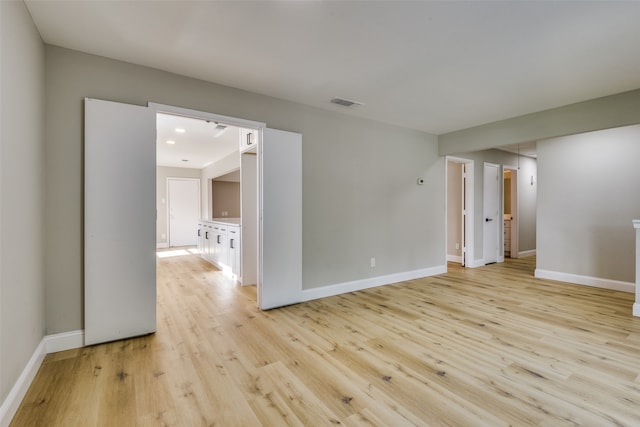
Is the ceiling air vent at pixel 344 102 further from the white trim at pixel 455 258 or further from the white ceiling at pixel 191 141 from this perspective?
the white trim at pixel 455 258

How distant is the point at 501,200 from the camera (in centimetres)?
651

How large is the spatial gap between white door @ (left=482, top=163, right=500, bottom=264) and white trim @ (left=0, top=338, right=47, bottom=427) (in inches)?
267

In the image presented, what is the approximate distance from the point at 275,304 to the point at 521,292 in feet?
11.4

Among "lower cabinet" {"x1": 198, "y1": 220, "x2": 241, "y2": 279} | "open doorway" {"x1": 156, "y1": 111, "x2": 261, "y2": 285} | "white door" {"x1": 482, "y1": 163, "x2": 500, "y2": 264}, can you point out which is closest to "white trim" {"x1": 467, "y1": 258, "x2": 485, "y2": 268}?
"white door" {"x1": 482, "y1": 163, "x2": 500, "y2": 264}

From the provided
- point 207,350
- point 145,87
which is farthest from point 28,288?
point 145,87

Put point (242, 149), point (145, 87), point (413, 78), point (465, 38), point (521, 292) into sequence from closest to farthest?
1. point (465, 38)
2. point (145, 87)
3. point (413, 78)
4. point (521, 292)
5. point (242, 149)

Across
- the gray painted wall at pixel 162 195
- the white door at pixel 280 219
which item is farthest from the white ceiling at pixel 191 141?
the white door at pixel 280 219

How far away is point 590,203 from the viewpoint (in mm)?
4477

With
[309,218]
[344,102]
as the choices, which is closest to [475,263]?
[309,218]

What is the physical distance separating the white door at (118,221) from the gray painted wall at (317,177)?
12cm

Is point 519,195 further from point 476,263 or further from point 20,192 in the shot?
point 20,192

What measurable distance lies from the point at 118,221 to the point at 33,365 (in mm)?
1156

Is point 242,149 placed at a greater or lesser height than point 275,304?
greater

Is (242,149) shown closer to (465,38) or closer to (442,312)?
(465,38)
